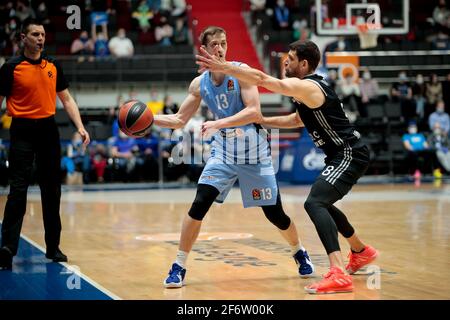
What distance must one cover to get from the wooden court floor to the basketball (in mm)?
1163

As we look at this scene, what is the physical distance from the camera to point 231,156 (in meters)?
6.63

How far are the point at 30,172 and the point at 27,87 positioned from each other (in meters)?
0.76

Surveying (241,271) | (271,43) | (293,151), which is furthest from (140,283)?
(271,43)

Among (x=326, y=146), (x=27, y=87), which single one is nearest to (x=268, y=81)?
(x=326, y=146)

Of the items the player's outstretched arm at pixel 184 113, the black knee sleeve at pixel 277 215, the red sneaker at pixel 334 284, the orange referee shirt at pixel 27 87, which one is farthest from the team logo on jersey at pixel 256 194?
the orange referee shirt at pixel 27 87

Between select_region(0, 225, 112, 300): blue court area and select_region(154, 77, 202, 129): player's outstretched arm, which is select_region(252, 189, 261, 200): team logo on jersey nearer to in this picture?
select_region(154, 77, 202, 129): player's outstretched arm

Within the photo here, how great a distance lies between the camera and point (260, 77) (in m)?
5.56

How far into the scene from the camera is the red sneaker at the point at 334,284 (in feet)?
18.8

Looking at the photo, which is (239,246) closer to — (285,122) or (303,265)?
(303,265)

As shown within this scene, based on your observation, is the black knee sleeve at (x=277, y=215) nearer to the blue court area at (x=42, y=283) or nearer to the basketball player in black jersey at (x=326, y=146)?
the basketball player in black jersey at (x=326, y=146)

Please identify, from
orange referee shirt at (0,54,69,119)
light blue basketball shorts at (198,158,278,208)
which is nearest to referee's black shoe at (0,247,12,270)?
orange referee shirt at (0,54,69,119)

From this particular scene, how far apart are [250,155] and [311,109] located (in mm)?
762

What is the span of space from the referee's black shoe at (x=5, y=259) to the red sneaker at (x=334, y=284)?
9.01 feet
